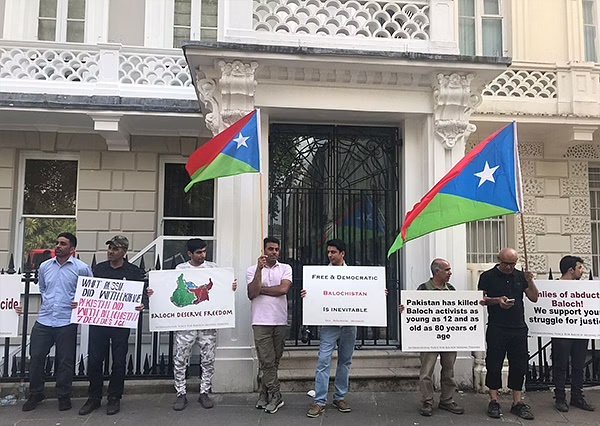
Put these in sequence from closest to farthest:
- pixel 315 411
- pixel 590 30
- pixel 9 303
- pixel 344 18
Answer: pixel 315 411, pixel 9 303, pixel 344 18, pixel 590 30

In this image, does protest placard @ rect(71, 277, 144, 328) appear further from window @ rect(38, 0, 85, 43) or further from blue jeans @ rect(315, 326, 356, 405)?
window @ rect(38, 0, 85, 43)

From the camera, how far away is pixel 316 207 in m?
7.38

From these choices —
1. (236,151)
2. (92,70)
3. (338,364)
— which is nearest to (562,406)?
(338,364)

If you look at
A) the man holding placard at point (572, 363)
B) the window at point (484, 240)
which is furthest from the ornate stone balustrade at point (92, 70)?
the man holding placard at point (572, 363)

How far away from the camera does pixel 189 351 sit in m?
5.98

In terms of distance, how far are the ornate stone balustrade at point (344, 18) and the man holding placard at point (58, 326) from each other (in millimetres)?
3813

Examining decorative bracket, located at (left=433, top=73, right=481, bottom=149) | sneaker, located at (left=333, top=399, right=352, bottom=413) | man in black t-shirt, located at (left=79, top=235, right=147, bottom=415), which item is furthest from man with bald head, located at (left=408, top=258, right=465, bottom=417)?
man in black t-shirt, located at (left=79, top=235, right=147, bottom=415)

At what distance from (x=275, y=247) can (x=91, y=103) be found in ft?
17.0

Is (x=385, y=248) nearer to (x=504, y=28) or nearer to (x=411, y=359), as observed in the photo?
(x=411, y=359)

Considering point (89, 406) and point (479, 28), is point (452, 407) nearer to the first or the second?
point (89, 406)

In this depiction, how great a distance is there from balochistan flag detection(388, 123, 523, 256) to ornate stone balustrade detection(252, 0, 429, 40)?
7.34ft

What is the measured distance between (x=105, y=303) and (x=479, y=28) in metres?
9.26

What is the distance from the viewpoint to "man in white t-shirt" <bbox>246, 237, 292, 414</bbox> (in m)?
5.80

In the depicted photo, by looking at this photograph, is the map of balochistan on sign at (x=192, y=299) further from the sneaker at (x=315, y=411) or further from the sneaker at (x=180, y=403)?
the sneaker at (x=315, y=411)
